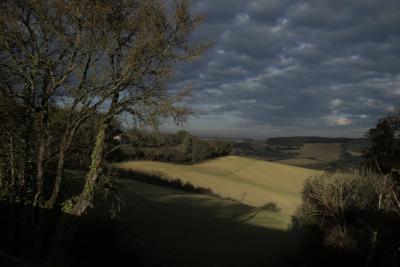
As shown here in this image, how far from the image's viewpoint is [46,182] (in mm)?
15688

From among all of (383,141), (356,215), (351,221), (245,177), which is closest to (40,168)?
(356,215)

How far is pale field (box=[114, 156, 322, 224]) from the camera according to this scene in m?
46.2

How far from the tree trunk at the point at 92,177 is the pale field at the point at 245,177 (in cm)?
2189

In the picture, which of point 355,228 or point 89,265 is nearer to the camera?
point 89,265

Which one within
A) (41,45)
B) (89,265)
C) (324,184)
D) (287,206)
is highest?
(41,45)

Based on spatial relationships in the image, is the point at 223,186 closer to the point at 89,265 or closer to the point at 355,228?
the point at 355,228

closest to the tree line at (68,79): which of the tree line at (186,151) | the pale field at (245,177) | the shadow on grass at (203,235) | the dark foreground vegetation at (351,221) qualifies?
the shadow on grass at (203,235)

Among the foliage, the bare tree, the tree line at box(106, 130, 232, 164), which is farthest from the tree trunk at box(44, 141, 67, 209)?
the tree line at box(106, 130, 232, 164)

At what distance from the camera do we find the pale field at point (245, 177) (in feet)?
151

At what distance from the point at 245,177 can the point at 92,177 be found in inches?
1843

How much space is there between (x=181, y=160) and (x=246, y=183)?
1509 cm

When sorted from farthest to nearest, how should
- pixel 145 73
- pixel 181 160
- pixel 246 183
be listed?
pixel 181 160 < pixel 246 183 < pixel 145 73

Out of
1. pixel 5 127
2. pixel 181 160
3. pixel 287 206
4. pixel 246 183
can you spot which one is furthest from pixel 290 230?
pixel 181 160

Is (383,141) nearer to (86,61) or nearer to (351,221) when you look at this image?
(351,221)
